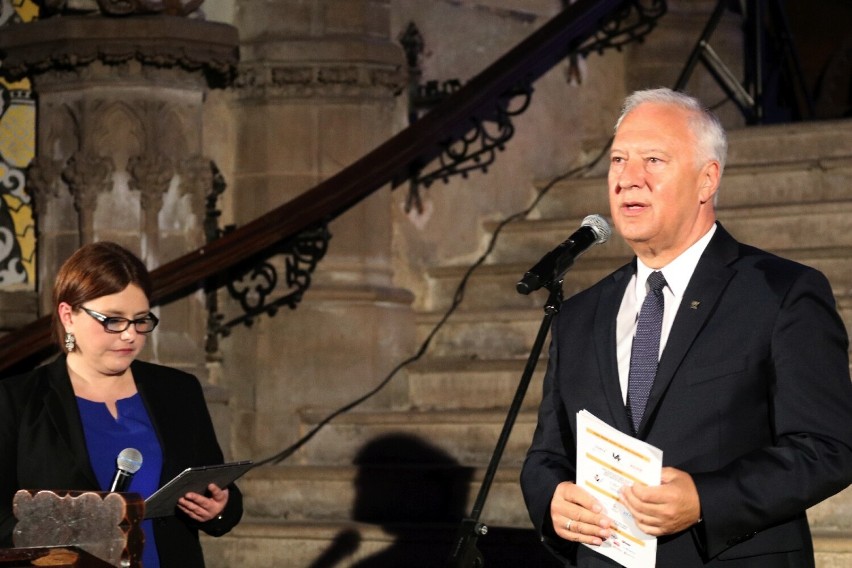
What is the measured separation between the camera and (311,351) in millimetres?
7062

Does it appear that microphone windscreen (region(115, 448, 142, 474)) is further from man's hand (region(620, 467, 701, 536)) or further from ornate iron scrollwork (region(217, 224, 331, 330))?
ornate iron scrollwork (region(217, 224, 331, 330))

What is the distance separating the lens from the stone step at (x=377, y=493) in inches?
246

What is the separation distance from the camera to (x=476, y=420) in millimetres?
6688

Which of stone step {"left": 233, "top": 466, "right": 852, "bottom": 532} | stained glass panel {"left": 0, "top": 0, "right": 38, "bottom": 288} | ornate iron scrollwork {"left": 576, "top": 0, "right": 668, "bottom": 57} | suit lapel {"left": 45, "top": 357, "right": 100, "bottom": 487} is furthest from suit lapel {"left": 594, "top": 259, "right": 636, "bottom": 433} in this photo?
ornate iron scrollwork {"left": 576, "top": 0, "right": 668, "bottom": 57}

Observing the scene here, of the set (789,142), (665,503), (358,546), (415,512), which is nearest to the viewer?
(665,503)

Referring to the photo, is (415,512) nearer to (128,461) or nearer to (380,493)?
(380,493)

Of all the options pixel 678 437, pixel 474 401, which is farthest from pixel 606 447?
pixel 474 401

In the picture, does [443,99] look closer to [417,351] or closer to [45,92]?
[417,351]

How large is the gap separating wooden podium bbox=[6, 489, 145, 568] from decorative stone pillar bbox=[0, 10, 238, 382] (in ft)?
10.6

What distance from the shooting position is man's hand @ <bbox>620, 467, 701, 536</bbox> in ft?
10.0

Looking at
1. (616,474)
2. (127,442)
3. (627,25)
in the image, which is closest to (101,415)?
(127,442)

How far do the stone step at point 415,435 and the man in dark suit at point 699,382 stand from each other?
3.05 metres

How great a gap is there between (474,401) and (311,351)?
71 cm

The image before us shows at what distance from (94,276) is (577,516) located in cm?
149
